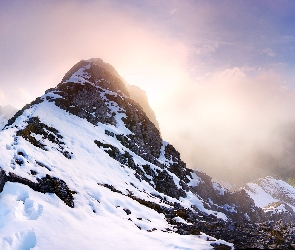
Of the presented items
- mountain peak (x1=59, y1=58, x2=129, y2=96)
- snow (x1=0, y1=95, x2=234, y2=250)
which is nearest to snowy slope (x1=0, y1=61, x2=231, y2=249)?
snow (x1=0, y1=95, x2=234, y2=250)

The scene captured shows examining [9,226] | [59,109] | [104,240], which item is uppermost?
[59,109]

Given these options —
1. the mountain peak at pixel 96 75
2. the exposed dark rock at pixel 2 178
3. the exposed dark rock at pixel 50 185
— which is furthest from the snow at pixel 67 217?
the mountain peak at pixel 96 75

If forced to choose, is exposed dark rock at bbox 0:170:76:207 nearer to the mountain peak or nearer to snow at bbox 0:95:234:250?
snow at bbox 0:95:234:250

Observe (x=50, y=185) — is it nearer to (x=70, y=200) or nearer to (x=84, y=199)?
(x=70, y=200)

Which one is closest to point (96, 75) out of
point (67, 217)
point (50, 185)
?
point (50, 185)

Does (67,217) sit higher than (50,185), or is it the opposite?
(50,185)

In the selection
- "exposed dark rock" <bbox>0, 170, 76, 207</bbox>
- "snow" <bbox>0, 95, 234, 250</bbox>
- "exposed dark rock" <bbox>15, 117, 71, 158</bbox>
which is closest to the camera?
"snow" <bbox>0, 95, 234, 250</bbox>

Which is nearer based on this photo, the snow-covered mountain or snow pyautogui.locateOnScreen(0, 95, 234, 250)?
snow pyautogui.locateOnScreen(0, 95, 234, 250)

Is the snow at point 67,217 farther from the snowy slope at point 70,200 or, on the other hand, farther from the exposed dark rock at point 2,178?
the exposed dark rock at point 2,178

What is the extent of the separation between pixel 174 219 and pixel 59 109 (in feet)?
137

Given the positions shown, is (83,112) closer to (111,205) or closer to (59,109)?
(59,109)

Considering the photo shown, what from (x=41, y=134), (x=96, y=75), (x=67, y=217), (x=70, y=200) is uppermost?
(x=96, y=75)

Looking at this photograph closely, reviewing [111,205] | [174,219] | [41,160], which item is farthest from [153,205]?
[41,160]

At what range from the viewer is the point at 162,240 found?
1616 cm
